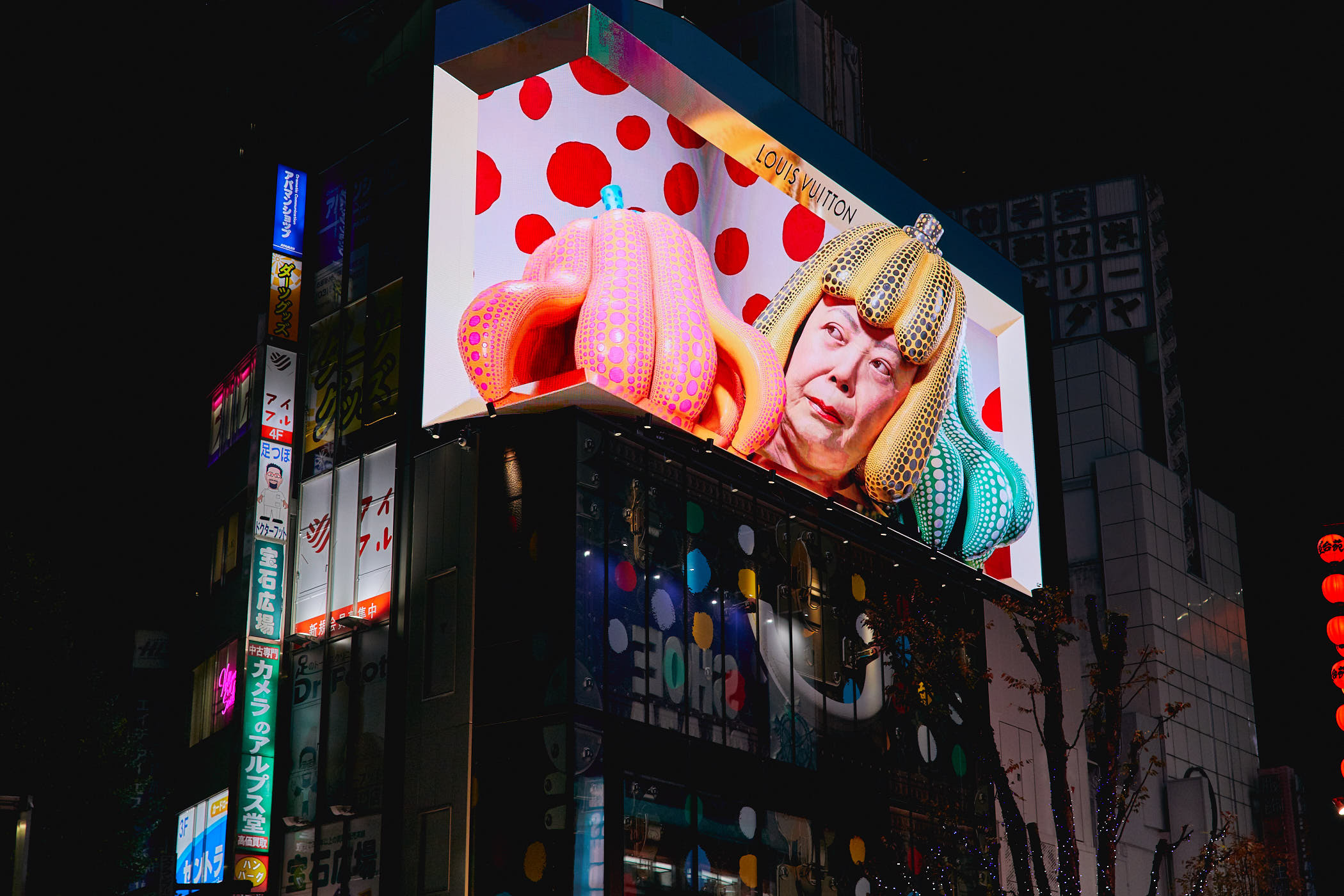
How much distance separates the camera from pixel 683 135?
25.1m

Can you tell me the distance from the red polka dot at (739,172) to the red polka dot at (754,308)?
2151mm

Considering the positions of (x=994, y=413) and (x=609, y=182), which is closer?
(x=609, y=182)

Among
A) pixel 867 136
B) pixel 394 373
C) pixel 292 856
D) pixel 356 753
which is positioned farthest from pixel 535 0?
pixel 867 136

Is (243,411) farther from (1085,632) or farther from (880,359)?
(1085,632)

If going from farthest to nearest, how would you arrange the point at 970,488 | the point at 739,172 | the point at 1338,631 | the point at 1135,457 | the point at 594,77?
the point at 1135,457
the point at 1338,631
the point at 970,488
the point at 739,172
the point at 594,77

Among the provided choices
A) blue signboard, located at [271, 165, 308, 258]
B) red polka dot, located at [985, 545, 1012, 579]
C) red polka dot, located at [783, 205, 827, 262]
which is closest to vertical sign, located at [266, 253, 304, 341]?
blue signboard, located at [271, 165, 308, 258]

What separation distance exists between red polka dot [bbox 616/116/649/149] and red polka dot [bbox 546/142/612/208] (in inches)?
24.3

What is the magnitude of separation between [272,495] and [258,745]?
409cm

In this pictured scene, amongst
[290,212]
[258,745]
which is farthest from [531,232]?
[258,745]

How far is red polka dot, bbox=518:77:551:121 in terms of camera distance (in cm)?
2288

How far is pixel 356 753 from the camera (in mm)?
21016

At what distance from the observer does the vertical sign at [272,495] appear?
2320 centimetres

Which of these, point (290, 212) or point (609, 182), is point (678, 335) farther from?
point (290, 212)

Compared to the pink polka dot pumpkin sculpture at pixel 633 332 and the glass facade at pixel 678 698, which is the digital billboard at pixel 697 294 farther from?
the glass facade at pixel 678 698
